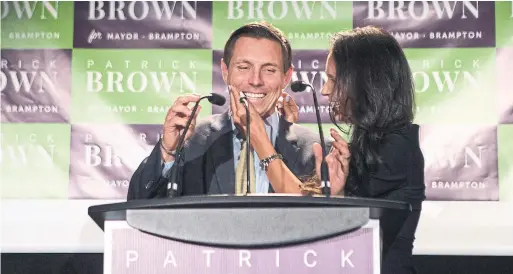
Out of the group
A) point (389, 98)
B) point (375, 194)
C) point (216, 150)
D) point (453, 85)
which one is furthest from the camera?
point (453, 85)

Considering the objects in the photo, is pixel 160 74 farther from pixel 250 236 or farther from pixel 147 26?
pixel 250 236

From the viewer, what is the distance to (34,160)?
3.03m

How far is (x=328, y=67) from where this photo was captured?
232 cm

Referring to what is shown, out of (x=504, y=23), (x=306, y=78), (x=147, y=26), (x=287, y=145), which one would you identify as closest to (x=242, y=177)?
(x=287, y=145)

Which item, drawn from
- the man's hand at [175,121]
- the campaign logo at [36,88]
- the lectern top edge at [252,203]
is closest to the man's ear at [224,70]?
the campaign logo at [36,88]

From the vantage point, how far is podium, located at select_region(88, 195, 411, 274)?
134 centimetres

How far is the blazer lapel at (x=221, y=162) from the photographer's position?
2.48 m

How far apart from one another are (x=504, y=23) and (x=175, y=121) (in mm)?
1532

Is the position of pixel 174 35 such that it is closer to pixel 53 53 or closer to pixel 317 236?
pixel 53 53

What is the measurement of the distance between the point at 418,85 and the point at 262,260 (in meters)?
1.80

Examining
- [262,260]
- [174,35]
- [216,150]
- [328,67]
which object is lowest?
[262,260]

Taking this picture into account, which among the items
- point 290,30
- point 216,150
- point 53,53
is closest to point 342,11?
point 290,30

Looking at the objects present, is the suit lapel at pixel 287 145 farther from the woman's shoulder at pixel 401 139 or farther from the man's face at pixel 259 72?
the woman's shoulder at pixel 401 139

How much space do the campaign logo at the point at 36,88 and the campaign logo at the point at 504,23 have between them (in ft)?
5.36
